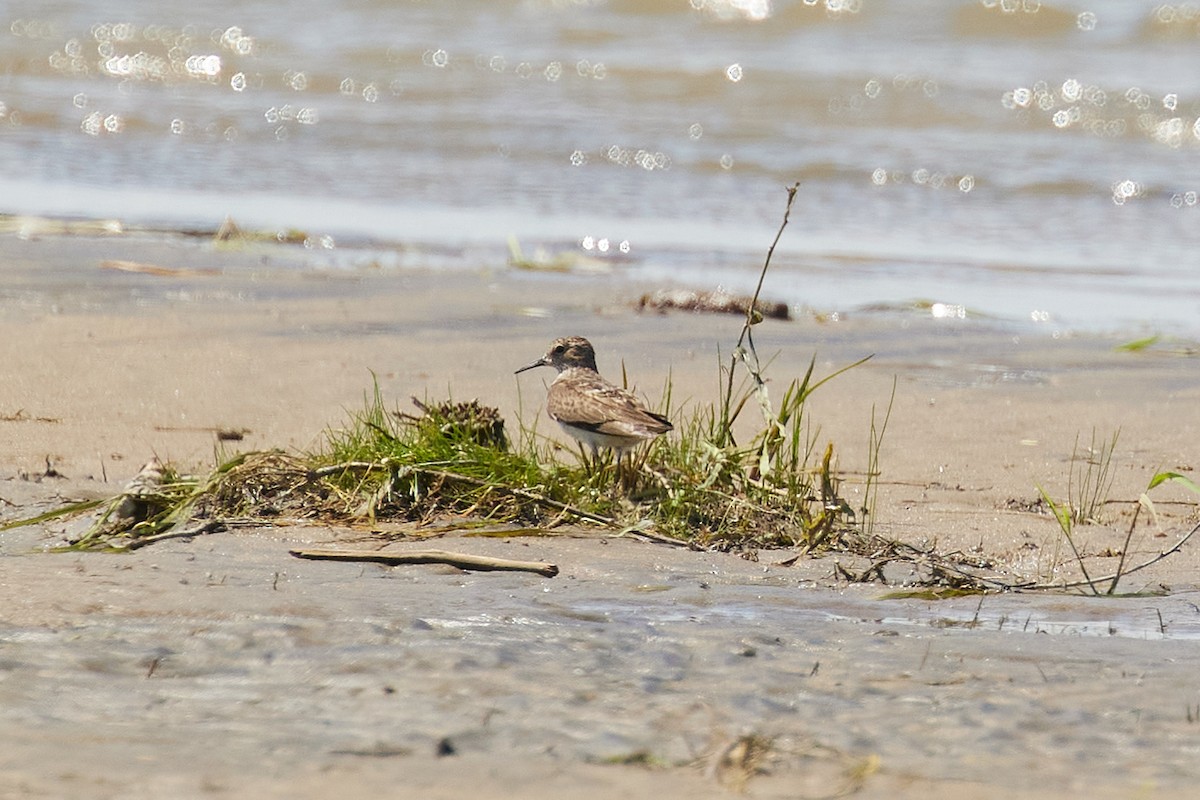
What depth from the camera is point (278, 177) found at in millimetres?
Answer: 13000

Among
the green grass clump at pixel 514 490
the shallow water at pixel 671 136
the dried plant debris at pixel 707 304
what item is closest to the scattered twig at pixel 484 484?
the green grass clump at pixel 514 490

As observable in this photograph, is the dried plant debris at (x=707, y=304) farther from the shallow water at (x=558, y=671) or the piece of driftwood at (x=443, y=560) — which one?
the piece of driftwood at (x=443, y=560)

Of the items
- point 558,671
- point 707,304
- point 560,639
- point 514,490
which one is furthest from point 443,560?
point 707,304

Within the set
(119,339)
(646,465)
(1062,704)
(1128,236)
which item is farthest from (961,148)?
(1062,704)

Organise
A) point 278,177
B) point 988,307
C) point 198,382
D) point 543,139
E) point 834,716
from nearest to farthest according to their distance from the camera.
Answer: point 834,716
point 198,382
point 988,307
point 278,177
point 543,139

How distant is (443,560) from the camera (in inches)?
162

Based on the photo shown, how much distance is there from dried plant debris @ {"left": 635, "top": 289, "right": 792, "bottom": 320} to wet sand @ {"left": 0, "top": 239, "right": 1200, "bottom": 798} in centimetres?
148

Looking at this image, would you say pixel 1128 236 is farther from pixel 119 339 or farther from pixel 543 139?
pixel 119 339

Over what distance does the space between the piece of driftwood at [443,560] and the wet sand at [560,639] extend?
38 mm

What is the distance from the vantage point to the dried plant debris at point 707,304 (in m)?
8.08

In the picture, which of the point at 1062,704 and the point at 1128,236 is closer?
the point at 1062,704

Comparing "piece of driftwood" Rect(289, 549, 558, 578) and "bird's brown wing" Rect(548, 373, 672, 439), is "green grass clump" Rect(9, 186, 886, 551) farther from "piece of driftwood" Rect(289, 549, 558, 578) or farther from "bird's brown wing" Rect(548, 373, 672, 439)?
"piece of driftwood" Rect(289, 549, 558, 578)

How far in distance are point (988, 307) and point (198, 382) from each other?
15.0ft

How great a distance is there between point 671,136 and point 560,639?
483 inches
